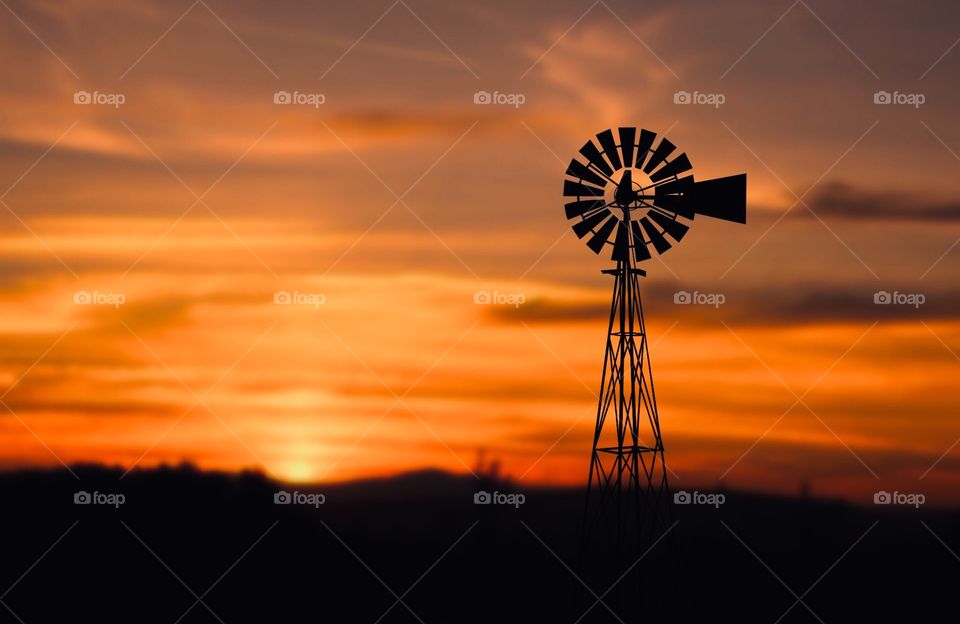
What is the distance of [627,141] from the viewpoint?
95.8ft

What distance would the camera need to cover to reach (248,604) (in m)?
51.1

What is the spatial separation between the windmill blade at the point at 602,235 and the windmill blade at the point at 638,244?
0.36 m

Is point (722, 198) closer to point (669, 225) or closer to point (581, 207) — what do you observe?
point (669, 225)

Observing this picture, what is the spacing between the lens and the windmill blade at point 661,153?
2927 cm

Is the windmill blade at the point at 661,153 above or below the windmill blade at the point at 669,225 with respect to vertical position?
above

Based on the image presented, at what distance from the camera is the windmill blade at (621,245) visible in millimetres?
29328

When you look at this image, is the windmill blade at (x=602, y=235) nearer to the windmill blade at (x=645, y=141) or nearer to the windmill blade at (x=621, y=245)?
the windmill blade at (x=621, y=245)

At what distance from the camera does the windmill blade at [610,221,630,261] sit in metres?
29.3

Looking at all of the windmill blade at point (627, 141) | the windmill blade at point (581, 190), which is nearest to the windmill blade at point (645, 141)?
the windmill blade at point (627, 141)

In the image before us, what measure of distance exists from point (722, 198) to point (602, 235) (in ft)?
8.24

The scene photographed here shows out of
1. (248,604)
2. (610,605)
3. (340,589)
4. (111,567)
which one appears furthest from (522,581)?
(610,605)

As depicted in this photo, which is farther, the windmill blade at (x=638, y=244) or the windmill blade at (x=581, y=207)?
the windmill blade at (x=581, y=207)

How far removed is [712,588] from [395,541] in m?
12.0

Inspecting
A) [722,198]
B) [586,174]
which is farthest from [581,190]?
[722,198]
